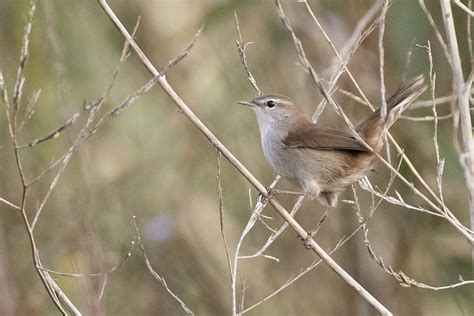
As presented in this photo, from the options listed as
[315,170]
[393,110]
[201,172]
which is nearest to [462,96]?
[393,110]

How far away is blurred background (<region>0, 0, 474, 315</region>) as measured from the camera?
6.48 m

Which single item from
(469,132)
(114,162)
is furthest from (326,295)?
(469,132)

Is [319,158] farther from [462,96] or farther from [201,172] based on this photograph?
[201,172]

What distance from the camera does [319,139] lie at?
4.66m

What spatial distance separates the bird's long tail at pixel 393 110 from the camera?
4.01m

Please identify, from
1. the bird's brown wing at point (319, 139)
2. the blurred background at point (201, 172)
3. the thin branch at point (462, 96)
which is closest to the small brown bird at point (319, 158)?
the bird's brown wing at point (319, 139)

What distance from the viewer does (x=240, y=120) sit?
7348mm

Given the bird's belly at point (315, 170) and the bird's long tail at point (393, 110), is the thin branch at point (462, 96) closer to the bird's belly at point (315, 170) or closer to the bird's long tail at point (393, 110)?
the bird's long tail at point (393, 110)

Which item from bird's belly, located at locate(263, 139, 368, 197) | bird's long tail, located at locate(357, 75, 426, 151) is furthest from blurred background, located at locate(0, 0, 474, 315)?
bird's long tail, located at locate(357, 75, 426, 151)

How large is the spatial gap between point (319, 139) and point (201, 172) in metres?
3.06

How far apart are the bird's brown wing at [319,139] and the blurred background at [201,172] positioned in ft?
4.92

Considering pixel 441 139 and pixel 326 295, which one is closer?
pixel 441 139

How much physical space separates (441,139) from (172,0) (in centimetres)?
330

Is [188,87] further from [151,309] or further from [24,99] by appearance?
[151,309]
